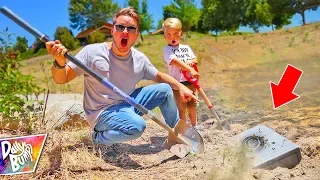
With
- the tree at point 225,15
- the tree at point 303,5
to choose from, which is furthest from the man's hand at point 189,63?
the tree at point 225,15

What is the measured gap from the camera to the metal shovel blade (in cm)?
346

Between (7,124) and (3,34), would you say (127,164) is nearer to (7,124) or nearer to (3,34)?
(7,124)

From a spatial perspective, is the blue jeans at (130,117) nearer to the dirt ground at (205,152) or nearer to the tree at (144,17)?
the dirt ground at (205,152)

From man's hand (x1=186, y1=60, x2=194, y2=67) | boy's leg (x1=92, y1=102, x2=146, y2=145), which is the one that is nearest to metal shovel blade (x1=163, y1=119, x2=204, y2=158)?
boy's leg (x1=92, y1=102, x2=146, y2=145)

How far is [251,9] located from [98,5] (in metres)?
15.7

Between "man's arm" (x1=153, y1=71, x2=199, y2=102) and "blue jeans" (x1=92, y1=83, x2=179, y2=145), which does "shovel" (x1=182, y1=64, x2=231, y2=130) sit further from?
"blue jeans" (x1=92, y1=83, x2=179, y2=145)

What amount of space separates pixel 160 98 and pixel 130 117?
404mm

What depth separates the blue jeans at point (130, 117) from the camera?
3205 millimetres

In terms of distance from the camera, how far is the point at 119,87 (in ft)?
11.2

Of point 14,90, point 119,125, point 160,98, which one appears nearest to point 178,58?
point 160,98

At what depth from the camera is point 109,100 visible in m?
3.36

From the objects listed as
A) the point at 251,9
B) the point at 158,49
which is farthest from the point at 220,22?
the point at 158,49

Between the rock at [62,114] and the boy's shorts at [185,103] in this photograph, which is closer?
the boy's shorts at [185,103]

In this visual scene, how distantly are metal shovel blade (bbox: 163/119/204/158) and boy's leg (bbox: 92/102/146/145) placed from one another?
0.38 metres
